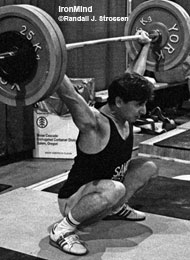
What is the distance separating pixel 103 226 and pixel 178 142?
2.11 metres

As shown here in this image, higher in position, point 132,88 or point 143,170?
point 132,88

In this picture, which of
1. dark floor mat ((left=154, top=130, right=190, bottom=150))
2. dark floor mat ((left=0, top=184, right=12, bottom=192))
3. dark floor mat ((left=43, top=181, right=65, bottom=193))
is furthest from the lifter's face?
dark floor mat ((left=154, top=130, right=190, bottom=150))

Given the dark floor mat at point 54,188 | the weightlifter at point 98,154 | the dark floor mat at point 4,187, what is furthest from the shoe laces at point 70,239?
the dark floor mat at point 4,187

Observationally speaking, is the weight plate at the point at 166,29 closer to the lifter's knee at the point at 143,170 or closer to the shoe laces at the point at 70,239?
the lifter's knee at the point at 143,170

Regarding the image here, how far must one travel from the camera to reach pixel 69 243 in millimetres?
2623

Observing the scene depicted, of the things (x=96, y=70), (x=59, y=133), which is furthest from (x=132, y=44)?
(x=96, y=70)

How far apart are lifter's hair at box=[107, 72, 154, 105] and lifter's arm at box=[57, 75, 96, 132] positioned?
0.56ft

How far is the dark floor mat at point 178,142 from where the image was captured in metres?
4.75

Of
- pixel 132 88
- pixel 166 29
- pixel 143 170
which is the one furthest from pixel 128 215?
pixel 166 29

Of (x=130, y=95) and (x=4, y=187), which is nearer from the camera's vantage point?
(x=130, y=95)

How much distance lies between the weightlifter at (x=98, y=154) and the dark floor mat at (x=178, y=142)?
6.63ft

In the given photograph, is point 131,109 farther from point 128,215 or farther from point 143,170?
point 128,215

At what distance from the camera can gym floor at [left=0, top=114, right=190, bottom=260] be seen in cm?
264

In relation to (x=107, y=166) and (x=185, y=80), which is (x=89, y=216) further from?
(x=185, y=80)
